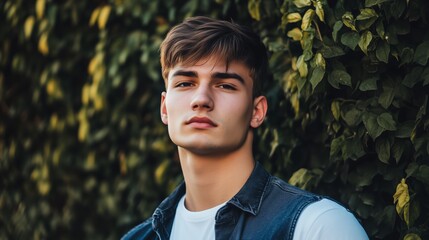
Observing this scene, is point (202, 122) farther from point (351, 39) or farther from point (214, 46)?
point (351, 39)

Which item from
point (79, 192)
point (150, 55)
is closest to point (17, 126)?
point (79, 192)

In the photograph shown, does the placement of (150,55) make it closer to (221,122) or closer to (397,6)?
(221,122)

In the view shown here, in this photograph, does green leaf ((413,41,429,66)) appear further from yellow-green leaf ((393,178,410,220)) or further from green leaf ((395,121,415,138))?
yellow-green leaf ((393,178,410,220))

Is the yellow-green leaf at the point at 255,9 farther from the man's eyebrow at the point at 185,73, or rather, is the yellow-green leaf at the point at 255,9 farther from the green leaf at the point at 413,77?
the green leaf at the point at 413,77

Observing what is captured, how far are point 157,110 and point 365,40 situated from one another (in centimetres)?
176

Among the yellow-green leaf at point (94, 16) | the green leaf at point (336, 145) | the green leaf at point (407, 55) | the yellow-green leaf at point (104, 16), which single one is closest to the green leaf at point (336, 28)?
the green leaf at point (407, 55)

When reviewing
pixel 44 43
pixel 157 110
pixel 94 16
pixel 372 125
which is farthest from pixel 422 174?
pixel 44 43

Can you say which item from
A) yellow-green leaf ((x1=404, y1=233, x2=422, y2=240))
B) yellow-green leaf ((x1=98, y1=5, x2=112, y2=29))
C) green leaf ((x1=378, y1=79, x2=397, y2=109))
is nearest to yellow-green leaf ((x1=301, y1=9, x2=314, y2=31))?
green leaf ((x1=378, y1=79, x2=397, y2=109))

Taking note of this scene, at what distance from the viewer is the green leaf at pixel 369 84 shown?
265cm

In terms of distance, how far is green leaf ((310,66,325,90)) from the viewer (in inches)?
105

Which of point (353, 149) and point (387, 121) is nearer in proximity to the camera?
point (387, 121)

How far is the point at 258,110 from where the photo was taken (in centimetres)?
285

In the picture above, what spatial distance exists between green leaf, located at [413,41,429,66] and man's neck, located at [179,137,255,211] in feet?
2.01

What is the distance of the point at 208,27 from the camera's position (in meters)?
2.81
